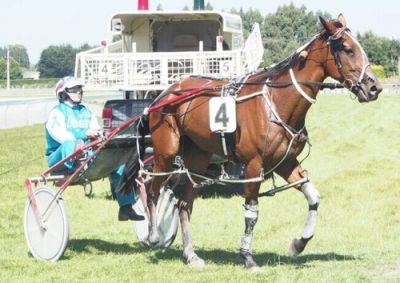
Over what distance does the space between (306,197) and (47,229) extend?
9.41ft

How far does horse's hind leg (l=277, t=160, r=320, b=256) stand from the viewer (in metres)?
7.71

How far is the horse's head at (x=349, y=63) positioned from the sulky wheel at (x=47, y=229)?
330cm

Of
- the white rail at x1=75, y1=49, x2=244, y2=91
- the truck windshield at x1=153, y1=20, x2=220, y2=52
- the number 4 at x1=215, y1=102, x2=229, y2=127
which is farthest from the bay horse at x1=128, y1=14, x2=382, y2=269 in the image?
the truck windshield at x1=153, y1=20, x2=220, y2=52

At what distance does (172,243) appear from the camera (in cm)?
971

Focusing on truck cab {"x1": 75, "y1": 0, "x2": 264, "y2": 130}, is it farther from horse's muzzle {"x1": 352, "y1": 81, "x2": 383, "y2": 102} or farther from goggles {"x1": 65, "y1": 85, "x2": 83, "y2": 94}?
horse's muzzle {"x1": 352, "y1": 81, "x2": 383, "y2": 102}

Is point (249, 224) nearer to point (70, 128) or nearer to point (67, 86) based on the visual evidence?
point (70, 128)

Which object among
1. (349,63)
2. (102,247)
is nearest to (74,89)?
(102,247)

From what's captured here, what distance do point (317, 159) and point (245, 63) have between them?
5056 millimetres

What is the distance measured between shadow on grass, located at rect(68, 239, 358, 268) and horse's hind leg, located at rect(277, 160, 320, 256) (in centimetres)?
19

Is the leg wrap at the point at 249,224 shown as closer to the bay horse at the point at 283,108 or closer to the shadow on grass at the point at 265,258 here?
the bay horse at the point at 283,108

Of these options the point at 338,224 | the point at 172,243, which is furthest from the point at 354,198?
the point at 172,243

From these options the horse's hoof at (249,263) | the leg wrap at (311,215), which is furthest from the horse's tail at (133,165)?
the leg wrap at (311,215)

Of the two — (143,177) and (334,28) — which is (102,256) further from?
Answer: (334,28)

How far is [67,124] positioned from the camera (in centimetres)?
945
